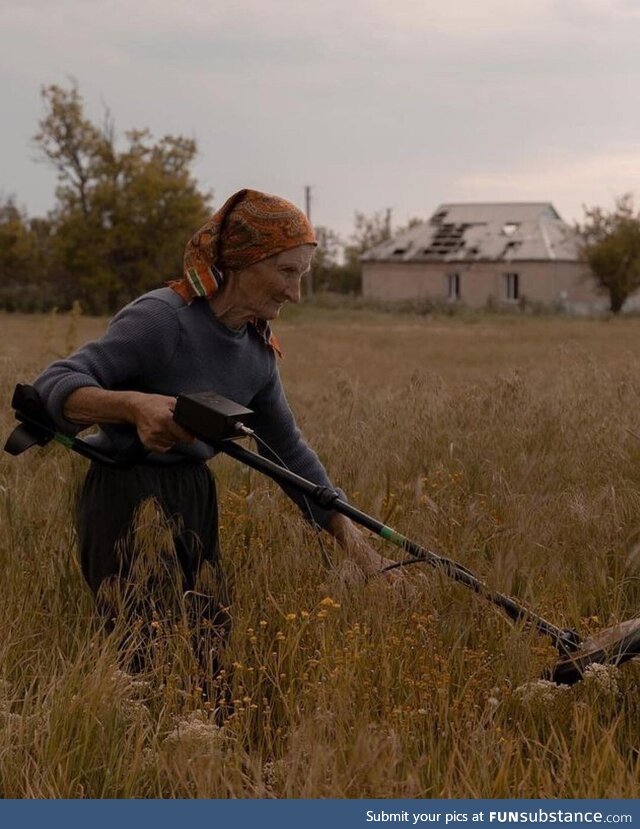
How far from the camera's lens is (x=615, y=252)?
5616 cm

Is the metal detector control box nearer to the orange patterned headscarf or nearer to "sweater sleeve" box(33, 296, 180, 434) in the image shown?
"sweater sleeve" box(33, 296, 180, 434)

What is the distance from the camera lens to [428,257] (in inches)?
2511

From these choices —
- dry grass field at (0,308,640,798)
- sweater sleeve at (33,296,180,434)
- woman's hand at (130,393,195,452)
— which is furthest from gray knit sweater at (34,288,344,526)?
dry grass field at (0,308,640,798)

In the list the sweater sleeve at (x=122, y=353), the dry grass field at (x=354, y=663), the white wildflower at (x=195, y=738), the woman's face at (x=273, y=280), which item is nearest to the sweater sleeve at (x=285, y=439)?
the dry grass field at (x=354, y=663)

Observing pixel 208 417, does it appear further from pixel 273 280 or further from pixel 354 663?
pixel 354 663

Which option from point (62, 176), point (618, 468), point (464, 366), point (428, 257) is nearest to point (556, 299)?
point (428, 257)

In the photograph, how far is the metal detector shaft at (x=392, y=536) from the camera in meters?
3.42

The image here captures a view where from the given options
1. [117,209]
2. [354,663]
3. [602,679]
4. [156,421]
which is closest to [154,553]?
[156,421]

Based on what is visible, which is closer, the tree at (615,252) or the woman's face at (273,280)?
the woman's face at (273,280)

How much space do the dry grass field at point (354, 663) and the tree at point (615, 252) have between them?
172 ft

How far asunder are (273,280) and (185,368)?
0.38 metres

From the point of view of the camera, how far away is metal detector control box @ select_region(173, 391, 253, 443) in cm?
338

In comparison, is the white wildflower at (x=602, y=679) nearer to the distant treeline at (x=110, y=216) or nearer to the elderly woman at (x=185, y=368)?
the elderly woman at (x=185, y=368)

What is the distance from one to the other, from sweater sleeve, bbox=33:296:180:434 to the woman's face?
240mm
